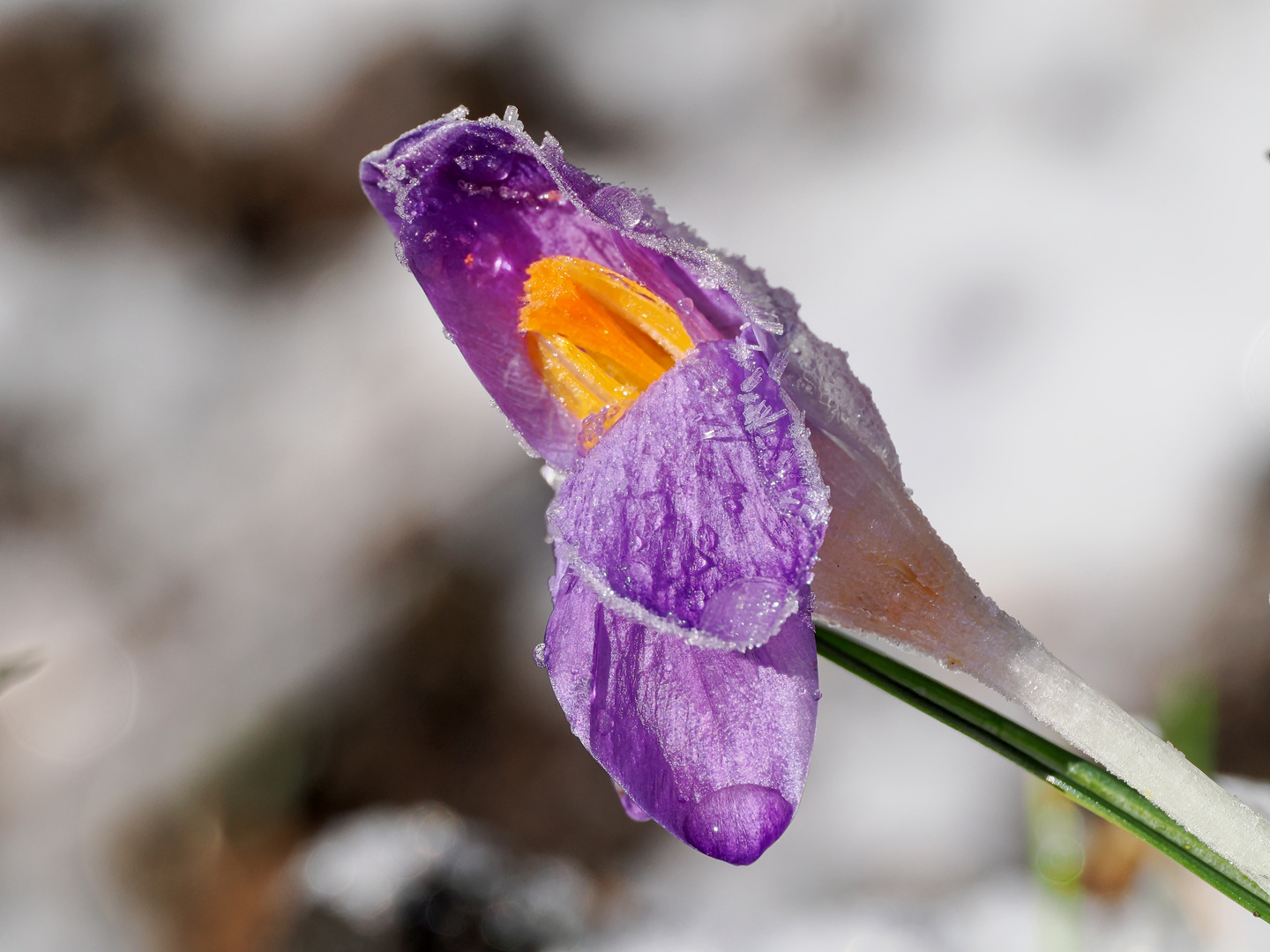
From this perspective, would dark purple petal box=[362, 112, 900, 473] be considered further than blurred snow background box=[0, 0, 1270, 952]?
No

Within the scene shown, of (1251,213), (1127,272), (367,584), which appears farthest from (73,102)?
(1251,213)

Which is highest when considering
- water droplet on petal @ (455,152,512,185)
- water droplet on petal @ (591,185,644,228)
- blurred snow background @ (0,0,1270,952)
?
water droplet on petal @ (455,152,512,185)

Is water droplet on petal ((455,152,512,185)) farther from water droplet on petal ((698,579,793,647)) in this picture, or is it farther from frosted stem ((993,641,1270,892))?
frosted stem ((993,641,1270,892))

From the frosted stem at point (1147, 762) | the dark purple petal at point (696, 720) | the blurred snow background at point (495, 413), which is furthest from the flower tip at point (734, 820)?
the blurred snow background at point (495, 413)

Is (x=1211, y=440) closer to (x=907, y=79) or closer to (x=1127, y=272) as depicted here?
(x=1127, y=272)

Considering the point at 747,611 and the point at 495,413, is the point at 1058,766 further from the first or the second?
the point at 495,413

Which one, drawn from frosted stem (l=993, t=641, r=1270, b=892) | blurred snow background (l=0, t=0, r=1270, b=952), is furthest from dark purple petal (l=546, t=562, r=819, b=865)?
blurred snow background (l=0, t=0, r=1270, b=952)

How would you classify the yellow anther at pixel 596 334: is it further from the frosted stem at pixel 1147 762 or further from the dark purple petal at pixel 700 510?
the frosted stem at pixel 1147 762
